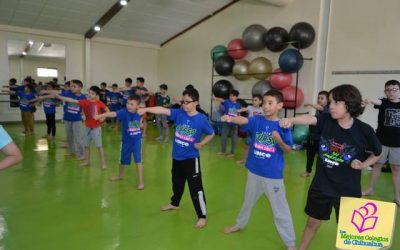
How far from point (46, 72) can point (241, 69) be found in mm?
6505

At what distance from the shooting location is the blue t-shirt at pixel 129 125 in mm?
3933

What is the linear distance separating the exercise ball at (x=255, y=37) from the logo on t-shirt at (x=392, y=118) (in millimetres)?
4830

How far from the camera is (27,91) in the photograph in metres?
7.76

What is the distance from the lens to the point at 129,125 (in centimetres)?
396

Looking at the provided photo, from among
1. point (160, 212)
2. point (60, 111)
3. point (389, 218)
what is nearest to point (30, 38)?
point (60, 111)

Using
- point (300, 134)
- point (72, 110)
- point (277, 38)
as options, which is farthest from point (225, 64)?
point (72, 110)

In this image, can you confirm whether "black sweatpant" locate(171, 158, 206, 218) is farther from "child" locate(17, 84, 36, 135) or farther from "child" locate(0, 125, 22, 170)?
"child" locate(17, 84, 36, 135)

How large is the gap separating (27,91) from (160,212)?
6.27m

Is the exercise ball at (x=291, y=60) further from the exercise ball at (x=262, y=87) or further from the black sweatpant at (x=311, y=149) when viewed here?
the black sweatpant at (x=311, y=149)

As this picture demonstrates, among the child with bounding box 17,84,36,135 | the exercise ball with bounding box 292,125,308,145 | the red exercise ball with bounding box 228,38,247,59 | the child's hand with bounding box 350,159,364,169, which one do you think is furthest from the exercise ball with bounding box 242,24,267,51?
the child's hand with bounding box 350,159,364,169

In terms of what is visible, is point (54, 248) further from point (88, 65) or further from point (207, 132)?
point (88, 65)

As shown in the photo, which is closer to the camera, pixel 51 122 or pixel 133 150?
pixel 133 150

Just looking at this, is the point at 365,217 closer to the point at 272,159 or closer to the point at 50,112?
the point at 272,159

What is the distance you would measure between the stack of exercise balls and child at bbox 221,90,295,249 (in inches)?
200
